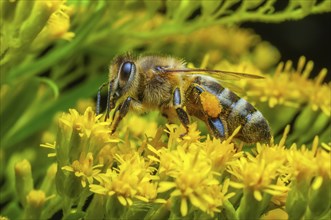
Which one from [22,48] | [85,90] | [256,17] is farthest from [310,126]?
[22,48]

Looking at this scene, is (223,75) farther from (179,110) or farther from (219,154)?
(219,154)

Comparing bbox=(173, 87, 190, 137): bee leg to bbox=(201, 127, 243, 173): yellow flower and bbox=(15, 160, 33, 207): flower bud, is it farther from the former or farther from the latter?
bbox=(15, 160, 33, 207): flower bud

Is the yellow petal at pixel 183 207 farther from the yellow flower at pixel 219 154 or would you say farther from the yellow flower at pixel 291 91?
the yellow flower at pixel 291 91

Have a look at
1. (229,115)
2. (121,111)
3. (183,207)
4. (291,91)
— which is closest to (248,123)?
(229,115)

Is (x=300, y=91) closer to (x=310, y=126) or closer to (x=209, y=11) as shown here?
(x=310, y=126)

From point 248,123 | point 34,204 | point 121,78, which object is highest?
point 121,78

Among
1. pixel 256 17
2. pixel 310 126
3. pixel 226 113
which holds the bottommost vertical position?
pixel 310 126
